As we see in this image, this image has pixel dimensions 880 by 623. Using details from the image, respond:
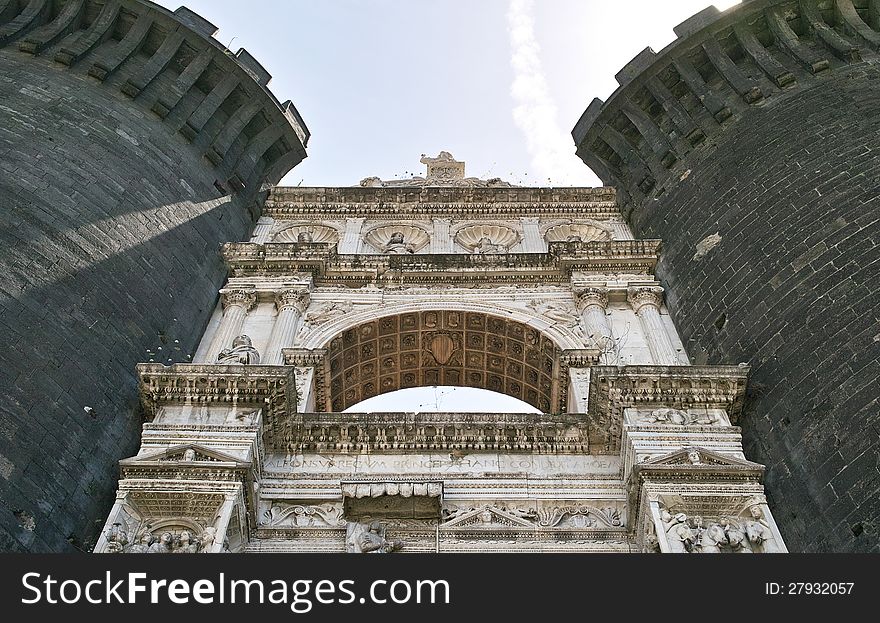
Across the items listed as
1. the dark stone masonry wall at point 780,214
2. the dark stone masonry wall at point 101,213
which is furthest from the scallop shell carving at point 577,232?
the dark stone masonry wall at point 101,213

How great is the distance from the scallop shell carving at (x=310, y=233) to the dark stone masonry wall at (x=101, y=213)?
76 cm

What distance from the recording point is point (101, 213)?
1538 centimetres

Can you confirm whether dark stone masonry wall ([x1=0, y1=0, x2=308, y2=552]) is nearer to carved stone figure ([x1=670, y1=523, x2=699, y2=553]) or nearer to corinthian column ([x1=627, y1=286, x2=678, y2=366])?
carved stone figure ([x1=670, y1=523, x2=699, y2=553])

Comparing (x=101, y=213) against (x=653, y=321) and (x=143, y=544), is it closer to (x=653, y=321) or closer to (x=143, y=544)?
(x=143, y=544)

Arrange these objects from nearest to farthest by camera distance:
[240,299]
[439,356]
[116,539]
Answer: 1. [116,539]
2. [240,299]
3. [439,356]

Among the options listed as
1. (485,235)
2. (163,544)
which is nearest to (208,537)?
(163,544)

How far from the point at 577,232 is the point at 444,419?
8.85 meters

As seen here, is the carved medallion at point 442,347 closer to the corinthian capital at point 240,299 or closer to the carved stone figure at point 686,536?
the corinthian capital at point 240,299

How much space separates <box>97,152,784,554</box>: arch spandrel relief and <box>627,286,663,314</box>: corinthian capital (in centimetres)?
4

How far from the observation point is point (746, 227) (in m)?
15.6

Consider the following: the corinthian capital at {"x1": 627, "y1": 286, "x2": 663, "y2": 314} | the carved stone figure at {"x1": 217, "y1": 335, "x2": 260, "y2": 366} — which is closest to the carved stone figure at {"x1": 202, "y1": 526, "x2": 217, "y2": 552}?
the carved stone figure at {"x1": 217, "y1": 335, "x2": 260, "y2": 366}

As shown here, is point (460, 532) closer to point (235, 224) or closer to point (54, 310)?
point (54, 310)

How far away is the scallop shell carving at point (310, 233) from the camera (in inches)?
798

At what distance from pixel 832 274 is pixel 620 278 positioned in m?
4.35
